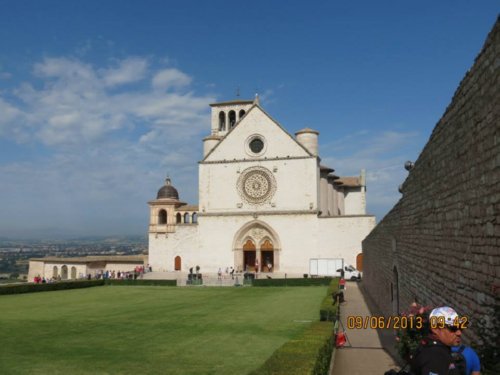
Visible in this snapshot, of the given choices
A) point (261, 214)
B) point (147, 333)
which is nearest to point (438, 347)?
point (147, 333)

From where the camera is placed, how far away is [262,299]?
92.6 feet

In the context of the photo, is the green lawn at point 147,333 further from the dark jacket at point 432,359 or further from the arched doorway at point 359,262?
the arched doorway at point 359,262

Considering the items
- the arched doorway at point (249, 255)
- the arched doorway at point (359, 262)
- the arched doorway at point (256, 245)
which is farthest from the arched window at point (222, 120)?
the arched doorway at point (359, 262)

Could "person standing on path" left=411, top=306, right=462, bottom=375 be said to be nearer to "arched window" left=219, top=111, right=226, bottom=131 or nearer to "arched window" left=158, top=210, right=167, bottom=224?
"arched window" left=158, top=210, right=167, bottom=224

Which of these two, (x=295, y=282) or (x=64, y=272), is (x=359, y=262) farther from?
(x=64, y=272)

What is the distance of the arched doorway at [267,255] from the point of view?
4588 cm

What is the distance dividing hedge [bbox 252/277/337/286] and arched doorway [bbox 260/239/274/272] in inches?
275

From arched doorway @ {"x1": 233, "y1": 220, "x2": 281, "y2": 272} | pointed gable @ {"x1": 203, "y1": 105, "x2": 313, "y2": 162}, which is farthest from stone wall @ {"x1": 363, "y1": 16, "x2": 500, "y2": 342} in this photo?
arched doorway @ {"x1": 233, "y1": 220, "x2": 281, "y2": 272}

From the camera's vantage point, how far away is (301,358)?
891cm

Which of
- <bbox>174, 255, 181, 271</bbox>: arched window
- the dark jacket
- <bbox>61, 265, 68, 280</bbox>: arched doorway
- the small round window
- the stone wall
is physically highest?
the small round window

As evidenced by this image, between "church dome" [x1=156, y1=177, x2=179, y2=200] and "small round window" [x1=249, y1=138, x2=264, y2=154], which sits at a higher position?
"small round window" [x1=249, y1=138, x2=264, y2=154]

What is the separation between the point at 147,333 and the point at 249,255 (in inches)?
1211

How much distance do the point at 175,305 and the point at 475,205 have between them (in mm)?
20706

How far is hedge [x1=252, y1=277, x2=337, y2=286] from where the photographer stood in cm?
3741
